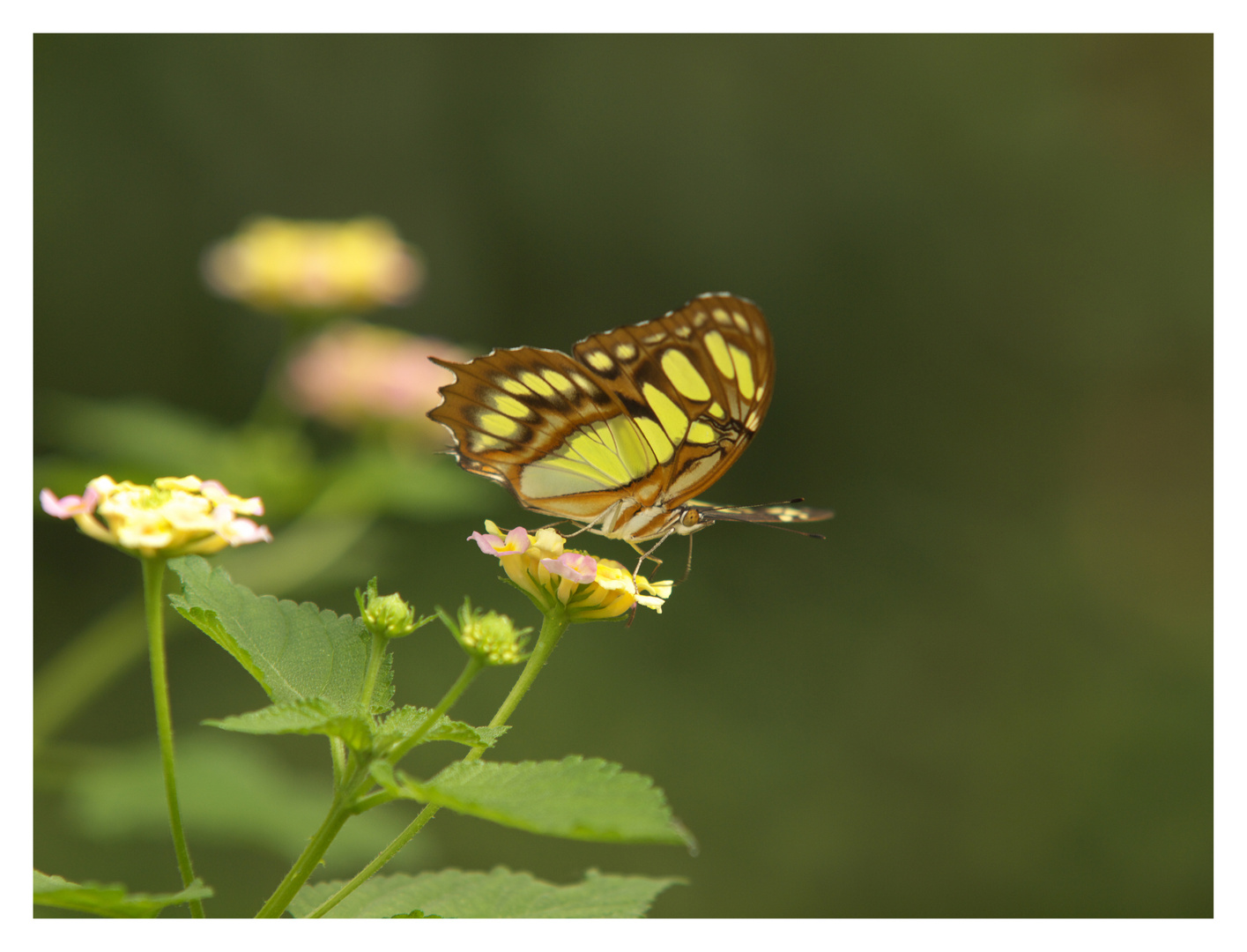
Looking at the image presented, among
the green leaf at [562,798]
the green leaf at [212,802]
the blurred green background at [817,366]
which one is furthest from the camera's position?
the blurred green background at [817,366]

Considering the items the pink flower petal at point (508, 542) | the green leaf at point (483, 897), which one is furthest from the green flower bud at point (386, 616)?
the green leaf at point (483, 897)

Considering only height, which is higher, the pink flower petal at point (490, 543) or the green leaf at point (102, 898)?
the pink flower petal at point (490, 543)

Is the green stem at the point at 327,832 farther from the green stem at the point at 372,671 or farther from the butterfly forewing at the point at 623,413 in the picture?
the butterfly forewing at the point at 623,413

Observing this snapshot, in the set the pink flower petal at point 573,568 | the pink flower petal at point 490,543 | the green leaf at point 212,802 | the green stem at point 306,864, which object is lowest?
the green leaf at point 212,802

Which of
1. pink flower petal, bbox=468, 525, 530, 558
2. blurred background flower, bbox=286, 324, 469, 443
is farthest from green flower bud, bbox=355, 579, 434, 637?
blurred background flower, bbox=286, 324, 469, 443

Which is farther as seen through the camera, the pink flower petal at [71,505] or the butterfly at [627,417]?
the butterfly at [627,417]

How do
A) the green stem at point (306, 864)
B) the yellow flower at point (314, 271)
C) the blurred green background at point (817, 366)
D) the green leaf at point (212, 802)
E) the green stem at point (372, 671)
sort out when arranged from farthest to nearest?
the blurred green background at point (817, 366) → the yellow flower at point (314, 271) → the green leaf at point (212, 802) → the green stem at point (372, 671) → the green stem at point (306, 864)
